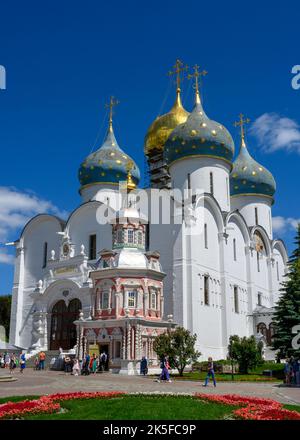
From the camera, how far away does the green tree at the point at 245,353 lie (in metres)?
23.0

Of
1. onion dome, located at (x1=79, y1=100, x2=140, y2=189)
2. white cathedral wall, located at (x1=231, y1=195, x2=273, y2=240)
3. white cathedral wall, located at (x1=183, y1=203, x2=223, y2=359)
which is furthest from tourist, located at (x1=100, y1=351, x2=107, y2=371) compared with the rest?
white cathedral wall, located at (x1=231, y1=195, x2=273, y2=240)

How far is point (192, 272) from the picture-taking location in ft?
92.7

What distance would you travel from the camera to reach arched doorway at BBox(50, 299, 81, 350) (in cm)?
2945

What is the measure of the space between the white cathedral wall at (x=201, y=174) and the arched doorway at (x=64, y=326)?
399 inches

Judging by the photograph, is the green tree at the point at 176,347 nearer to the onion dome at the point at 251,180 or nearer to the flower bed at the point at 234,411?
the flower bed at the point at 234,411

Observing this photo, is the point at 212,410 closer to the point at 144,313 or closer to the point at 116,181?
the point at 144,313

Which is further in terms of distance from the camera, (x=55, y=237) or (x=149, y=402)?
(x=55, y=237)

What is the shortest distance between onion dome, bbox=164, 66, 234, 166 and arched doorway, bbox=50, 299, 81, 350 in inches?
445

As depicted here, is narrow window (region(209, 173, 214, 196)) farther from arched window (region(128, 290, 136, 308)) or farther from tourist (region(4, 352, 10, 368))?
tourist (region(4, 352, 10, 368))

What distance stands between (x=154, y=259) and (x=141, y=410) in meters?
18.4

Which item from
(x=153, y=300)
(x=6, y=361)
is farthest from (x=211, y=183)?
(x=6, y=361)

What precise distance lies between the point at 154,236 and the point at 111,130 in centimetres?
1229

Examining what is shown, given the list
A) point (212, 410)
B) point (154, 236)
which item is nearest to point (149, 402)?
point (212, 410)

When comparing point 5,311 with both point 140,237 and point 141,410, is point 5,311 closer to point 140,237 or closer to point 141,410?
point 140,237
